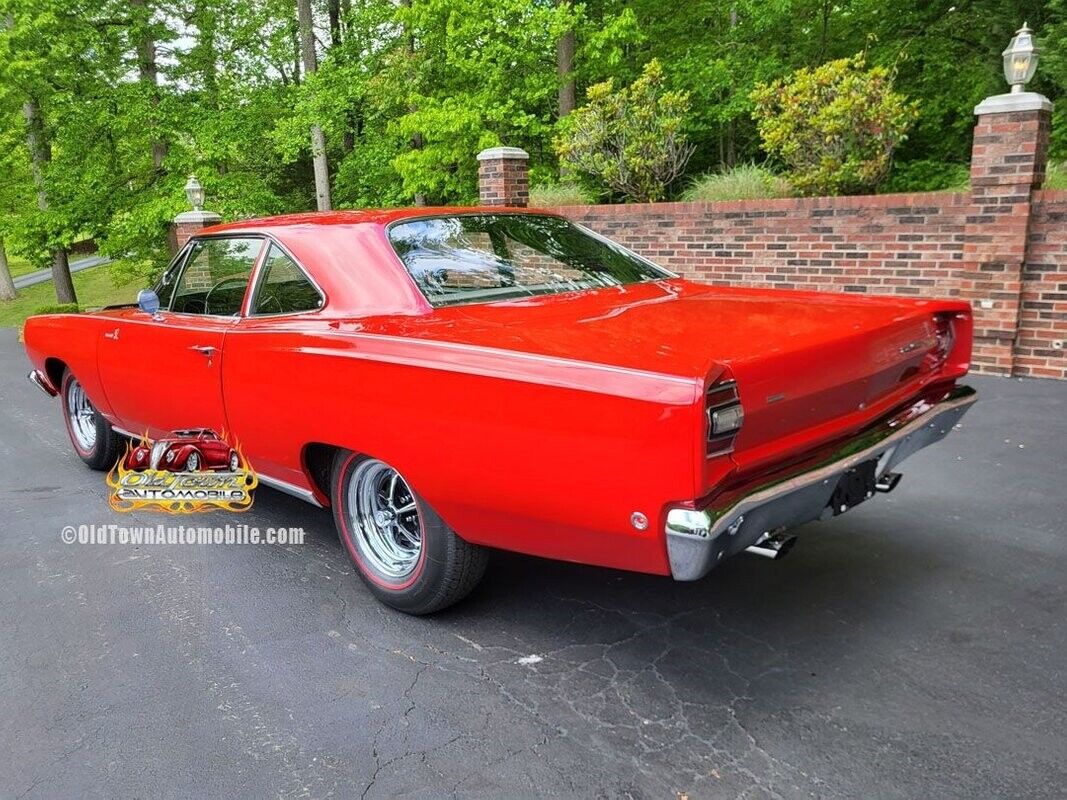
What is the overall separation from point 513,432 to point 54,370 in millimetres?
4377

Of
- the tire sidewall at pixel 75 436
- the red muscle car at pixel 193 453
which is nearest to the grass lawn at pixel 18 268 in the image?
the tire sidewall at pixel 75 436

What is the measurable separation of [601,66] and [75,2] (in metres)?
10.2

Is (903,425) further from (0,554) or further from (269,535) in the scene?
(0,554)

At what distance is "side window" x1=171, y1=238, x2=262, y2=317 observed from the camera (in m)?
3.75

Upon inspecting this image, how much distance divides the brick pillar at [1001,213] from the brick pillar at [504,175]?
5.74 meters

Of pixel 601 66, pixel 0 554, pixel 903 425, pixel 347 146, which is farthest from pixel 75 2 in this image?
pixel 903 425

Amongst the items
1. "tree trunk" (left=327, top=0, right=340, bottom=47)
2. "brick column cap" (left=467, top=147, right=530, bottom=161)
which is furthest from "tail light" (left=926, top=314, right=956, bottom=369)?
"tree trunk" (left=327, top=0, right=340, bottom=47)

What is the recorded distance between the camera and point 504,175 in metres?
10.8

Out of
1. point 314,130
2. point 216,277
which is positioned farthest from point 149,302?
point 314,130

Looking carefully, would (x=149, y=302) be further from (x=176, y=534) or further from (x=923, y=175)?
(x=923, y=175)

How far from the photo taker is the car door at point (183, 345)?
12.2 feet

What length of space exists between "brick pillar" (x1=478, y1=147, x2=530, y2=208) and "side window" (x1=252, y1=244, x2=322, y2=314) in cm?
762

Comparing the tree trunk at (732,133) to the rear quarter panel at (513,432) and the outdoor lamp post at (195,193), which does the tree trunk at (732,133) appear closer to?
the outdoor lamp post at (195,193)

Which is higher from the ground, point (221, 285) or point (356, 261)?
point (356, 261)
